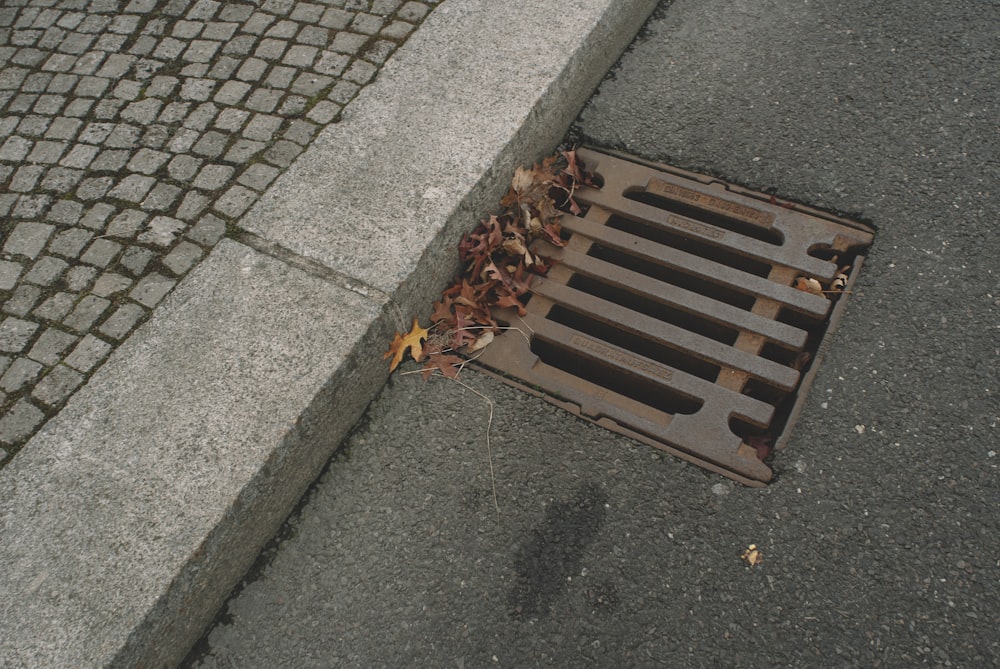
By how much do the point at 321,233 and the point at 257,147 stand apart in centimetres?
57

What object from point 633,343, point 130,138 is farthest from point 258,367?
point 130,138

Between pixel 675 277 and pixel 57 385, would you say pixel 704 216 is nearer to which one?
pixel 675 277

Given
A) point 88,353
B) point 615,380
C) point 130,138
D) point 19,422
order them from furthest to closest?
point 130,138, point 615,380, point 88,353, point 19,422

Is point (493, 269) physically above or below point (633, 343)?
above

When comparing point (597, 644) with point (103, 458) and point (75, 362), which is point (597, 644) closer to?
point (103, 458)

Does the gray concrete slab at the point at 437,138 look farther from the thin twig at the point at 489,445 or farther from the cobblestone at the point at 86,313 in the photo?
the cobblestone at the point at 86,313

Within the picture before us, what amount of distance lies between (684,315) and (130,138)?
7.06ft

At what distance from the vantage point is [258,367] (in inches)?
80.5

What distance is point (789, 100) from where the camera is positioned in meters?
2.76

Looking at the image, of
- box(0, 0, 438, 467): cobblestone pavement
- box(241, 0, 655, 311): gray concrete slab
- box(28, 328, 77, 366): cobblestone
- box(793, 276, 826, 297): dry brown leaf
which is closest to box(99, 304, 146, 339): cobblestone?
box(0, 0, 438, 467): cobblestone pavement

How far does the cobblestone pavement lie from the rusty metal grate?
1096 millimetres

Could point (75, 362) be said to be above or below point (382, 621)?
above

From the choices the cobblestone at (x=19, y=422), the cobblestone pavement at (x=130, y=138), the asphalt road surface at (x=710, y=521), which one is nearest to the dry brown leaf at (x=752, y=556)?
the asphalt road surface at (x=710, y=521)

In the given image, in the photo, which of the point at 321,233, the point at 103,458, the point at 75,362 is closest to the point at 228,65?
the point at 321,233
